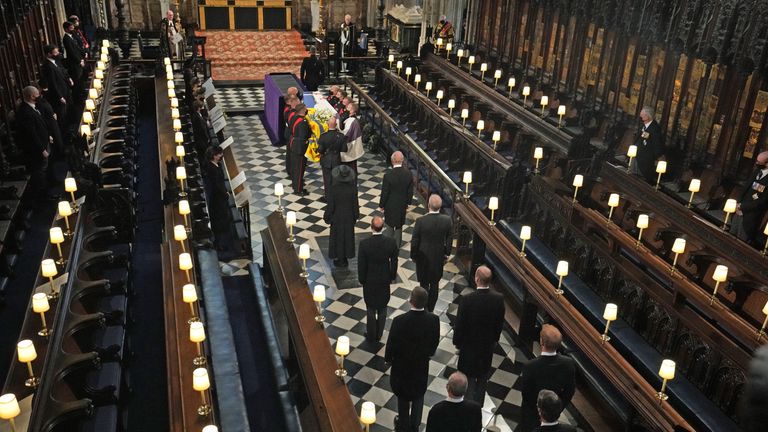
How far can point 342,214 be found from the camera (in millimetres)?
9219

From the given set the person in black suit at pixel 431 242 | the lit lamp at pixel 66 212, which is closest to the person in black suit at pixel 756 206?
the person in black suit at pixel 431 242

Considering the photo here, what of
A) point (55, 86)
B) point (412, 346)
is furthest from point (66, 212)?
point (55, 86)

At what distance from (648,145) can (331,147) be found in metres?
5.08

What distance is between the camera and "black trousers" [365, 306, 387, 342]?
7.91 m

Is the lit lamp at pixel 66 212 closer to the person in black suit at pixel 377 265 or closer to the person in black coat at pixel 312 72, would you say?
the person in black suit at pixel 377 265

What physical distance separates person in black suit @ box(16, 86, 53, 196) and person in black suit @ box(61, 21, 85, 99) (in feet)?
18.0

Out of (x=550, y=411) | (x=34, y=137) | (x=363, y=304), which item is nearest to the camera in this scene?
(x=550, y=411)

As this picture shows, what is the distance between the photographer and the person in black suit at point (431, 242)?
7.79 meters

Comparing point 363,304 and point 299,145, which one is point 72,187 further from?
point 299,145

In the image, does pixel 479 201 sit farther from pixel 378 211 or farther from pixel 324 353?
pixel 324 353

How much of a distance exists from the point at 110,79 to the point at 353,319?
9.61m

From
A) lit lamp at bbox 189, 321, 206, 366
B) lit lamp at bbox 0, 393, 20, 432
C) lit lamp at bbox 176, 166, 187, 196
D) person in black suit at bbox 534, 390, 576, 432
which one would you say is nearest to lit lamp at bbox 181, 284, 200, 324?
lit lamp at bbox 189, 321, 206, 366

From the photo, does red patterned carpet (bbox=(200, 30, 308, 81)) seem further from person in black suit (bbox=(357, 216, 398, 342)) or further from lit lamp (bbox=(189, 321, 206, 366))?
lit lamp (bbox=(189, 321, 206, 366))

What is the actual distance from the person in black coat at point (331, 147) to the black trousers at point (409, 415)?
5.13 metres
